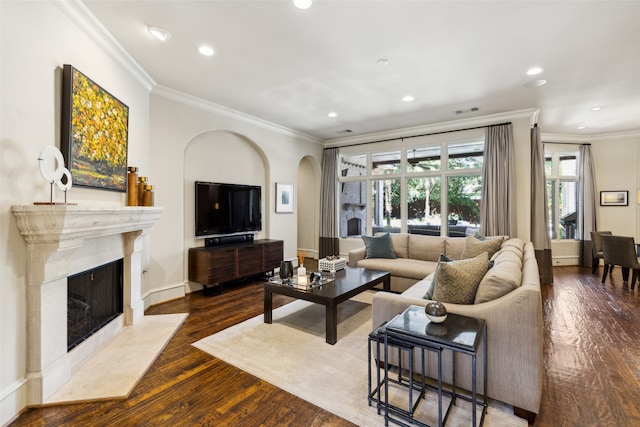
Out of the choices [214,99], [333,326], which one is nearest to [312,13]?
[214,99]

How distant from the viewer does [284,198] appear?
607cm

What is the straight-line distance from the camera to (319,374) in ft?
7.55

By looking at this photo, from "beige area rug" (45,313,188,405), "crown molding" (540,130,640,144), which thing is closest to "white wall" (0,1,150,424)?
"beige area rug" (45,313,188,405)

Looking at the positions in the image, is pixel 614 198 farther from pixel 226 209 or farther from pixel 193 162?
pixel 193 162

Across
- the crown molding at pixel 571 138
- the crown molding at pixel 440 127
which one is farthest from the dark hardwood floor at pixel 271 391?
the crown molding at pixel 571 138

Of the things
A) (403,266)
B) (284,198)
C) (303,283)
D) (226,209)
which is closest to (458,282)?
(303,283)

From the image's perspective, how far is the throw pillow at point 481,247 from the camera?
161 inches

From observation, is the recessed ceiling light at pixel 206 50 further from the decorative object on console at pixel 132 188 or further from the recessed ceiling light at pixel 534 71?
the recessed ceiling light at pixel 534 71

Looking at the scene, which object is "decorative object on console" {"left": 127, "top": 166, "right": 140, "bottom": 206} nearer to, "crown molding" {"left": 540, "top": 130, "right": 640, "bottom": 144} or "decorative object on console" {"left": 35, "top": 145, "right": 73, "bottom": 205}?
"decorative object on console" {"left": 35, "top": 145, "right": 73, "bottom": 205}

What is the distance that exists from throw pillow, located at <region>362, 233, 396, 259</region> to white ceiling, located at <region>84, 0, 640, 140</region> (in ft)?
6.99

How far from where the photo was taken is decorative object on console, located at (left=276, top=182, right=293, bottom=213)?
5922 mm

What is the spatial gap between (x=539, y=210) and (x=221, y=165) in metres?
5.40

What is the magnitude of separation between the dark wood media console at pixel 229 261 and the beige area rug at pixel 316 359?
3.82ft

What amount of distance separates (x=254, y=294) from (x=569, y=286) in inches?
201
